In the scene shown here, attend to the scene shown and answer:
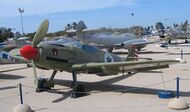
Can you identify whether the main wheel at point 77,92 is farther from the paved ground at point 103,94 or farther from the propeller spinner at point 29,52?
the propeller spinner at point 29,52

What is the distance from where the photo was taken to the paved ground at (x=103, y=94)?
1087 cm

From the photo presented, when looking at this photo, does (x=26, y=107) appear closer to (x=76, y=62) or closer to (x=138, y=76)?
(x=76, y=62)

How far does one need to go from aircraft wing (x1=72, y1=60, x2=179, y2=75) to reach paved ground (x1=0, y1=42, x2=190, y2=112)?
875mm

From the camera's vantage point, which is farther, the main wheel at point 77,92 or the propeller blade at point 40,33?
the main wheel at point 77,92

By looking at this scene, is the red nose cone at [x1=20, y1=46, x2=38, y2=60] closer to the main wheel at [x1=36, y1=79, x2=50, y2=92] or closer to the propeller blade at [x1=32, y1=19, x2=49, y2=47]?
the propeller blade at [x1=32, y1=19, x2=49, y2=47]

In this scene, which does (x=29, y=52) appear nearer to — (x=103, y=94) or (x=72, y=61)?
(x=72, y=61)

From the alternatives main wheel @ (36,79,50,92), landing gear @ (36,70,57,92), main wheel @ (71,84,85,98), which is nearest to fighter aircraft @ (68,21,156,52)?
landing gear @ (36,70,57,92)

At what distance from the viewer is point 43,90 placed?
1441cm

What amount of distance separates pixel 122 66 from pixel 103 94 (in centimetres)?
130

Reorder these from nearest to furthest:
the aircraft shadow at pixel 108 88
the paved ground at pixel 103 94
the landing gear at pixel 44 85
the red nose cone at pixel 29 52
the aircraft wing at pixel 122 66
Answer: the paved ground at pixel 103 94 < the red nose cone at pixel 29 52 < the aircraft wing at pixel 122 66 < the aircraft shadow at pixel 108 88 < the landing gear at pixel 44 85

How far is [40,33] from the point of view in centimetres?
1277

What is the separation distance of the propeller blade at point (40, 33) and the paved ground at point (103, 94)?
2045 millimetres

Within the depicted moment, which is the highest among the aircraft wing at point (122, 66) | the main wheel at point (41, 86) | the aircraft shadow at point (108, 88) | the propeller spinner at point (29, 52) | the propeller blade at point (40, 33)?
the propeller blade at point (40, 33)

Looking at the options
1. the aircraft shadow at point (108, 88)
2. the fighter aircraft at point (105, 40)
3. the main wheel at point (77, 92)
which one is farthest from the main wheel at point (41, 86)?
the fighter aircraft at point (105, 40)
